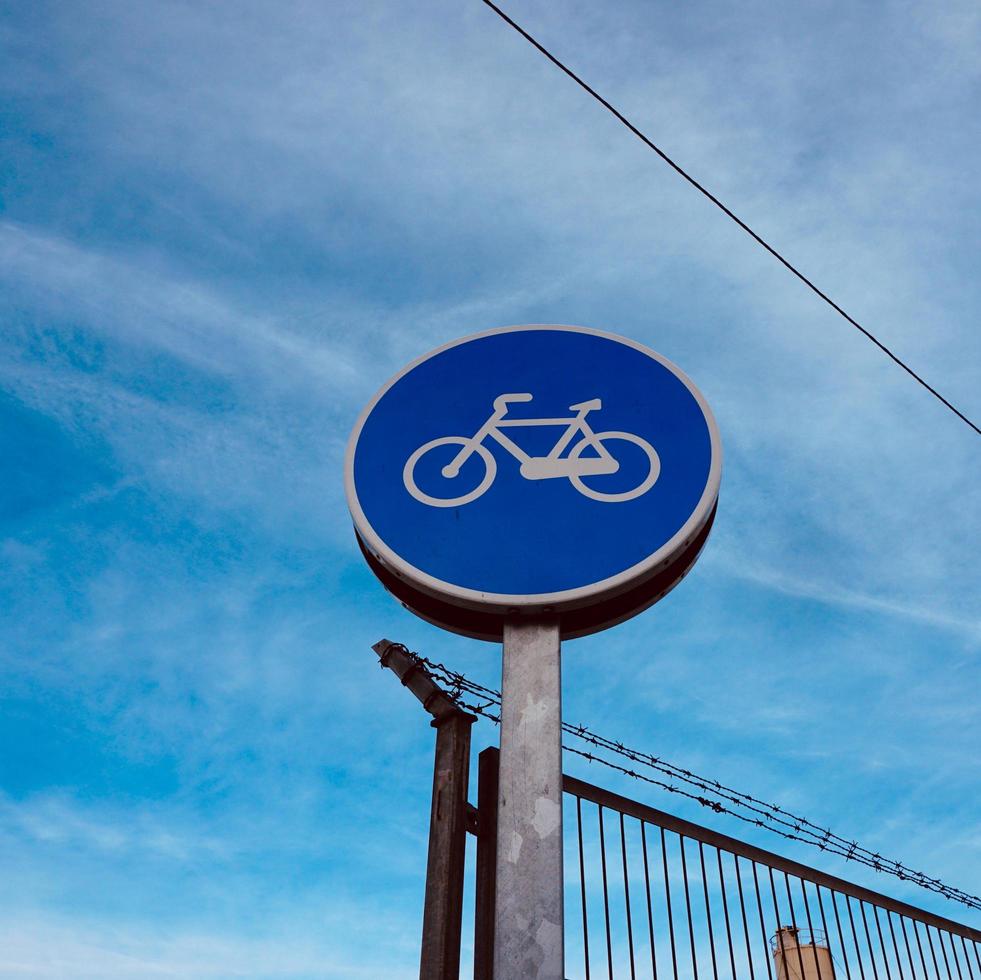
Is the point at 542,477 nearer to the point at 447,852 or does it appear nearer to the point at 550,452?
the point at 550,452

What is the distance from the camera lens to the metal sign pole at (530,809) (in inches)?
71.4

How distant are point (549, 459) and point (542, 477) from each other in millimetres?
55

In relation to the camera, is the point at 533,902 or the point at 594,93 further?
the point at 594,93

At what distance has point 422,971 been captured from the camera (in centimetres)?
233

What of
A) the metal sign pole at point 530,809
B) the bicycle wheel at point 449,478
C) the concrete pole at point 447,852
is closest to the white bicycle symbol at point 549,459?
the bicycle wheel at point 449,478

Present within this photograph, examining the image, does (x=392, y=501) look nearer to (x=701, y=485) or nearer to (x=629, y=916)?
(x=701, y=485)

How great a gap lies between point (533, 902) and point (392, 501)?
1.00m

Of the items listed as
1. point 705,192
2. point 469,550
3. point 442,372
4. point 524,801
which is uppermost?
point 705,192

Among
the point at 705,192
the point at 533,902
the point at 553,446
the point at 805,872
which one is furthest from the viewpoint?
the point at 705,192

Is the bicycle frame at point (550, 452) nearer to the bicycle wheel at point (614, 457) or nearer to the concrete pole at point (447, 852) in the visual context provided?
the bicycle wheel at point (614, 457)

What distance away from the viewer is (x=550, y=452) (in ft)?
7.75

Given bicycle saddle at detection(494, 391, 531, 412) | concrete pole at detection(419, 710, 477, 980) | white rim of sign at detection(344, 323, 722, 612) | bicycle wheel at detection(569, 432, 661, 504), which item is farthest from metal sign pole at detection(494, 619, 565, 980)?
bicycle saddle at detection(494, 391, 531, 412)

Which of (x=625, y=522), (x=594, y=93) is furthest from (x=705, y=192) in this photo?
(x=625, y=522)

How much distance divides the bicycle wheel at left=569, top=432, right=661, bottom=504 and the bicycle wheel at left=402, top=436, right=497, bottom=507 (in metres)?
0.21
